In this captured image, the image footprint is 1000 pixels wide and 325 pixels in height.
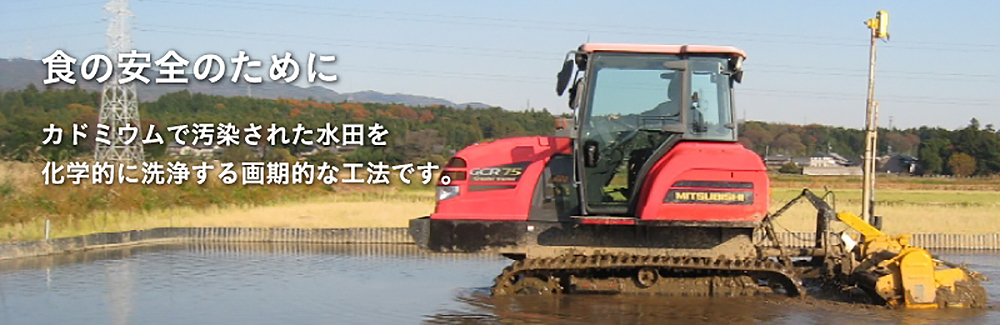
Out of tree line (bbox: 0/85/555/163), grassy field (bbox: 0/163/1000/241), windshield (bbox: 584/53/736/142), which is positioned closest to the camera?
windshield (bbox: 584/53/736/142)

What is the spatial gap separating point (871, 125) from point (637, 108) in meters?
9.88

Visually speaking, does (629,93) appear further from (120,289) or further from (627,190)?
(120,289)

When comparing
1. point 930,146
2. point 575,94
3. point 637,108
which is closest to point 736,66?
point 637,108

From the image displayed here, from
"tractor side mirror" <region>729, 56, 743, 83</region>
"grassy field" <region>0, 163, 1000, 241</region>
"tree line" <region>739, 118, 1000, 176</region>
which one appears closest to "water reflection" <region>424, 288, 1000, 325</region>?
"tractor side mirror" <region>729, 56, 743, 83</region>

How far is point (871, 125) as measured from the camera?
19750 millimetres

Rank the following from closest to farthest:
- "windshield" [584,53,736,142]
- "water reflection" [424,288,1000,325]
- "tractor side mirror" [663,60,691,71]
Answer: "water reflection" [424,288,1000,325] → "tractor side mirror" [663,60,691,71] → "windshield" [584,53,736,142]

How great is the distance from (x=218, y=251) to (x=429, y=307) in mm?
8464

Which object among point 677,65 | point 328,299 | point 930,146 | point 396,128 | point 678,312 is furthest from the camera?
point 930,146

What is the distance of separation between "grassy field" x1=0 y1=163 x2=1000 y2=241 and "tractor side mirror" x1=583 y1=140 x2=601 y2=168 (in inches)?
546

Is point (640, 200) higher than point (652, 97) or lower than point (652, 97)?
lower

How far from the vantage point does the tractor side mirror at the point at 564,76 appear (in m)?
11.2

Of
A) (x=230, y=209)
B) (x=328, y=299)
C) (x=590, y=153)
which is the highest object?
(x=590, y=153)

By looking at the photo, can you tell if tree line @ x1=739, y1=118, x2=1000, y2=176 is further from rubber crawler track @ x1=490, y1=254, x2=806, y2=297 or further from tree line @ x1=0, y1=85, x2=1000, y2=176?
rubber crawler track @ x1=490, y1=254, x2=806, y2=297

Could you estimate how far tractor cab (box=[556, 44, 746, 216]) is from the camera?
446 inches
